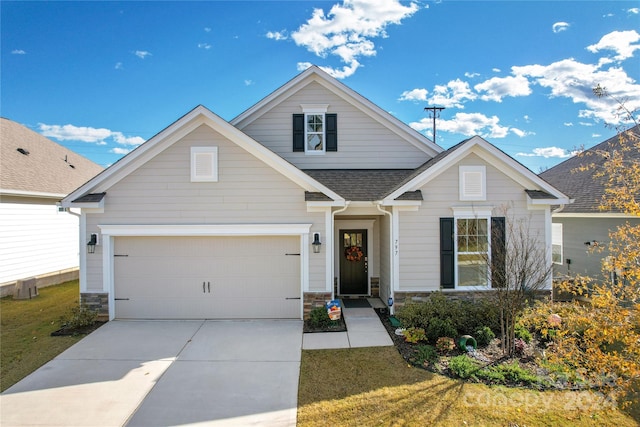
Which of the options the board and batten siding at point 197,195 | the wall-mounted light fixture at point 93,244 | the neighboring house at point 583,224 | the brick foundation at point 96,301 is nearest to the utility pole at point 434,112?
the neighboring house at point 583,224

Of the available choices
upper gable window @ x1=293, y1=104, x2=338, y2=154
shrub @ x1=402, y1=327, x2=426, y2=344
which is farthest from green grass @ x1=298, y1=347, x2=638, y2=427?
upper gable window @ x1=293, y1=104, x2=338, y2=154

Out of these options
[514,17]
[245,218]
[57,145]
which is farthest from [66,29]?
[514,17]

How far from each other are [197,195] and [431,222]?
6.22 metres

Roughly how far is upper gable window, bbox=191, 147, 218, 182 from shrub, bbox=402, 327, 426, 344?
5889mm

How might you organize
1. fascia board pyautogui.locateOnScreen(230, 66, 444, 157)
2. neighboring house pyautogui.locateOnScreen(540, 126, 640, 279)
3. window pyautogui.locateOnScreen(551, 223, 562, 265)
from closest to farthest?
neighboring house pyautogui.locateOnScreen(540, 126, 640, 279), fascia board pyautogui.locateOnScreen(230, 66, 444, 157), window pyautogui.locateOnScreen(551, 223, 562, 265)

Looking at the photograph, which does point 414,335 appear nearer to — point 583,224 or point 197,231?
point 197,231

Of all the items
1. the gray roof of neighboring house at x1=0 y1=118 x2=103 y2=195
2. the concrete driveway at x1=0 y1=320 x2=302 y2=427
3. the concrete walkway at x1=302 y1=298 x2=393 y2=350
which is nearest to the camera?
the concrete driveway at x1=0 y1=320 x2=302 y2=427

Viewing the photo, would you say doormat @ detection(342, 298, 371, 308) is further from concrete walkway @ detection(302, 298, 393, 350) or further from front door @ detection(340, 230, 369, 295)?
concrete walkway @ detection(302, 298, 393, 350)

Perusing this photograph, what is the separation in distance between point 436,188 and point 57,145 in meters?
19.8

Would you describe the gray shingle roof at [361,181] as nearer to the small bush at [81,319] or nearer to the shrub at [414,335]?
the shrub at [414,335]

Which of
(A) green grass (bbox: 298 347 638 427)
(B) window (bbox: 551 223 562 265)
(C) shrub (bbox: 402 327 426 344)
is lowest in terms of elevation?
(A) green grass (bbox: 298 347 638 427)

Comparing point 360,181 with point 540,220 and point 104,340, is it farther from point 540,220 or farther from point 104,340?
point 104,340

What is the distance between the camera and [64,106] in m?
18.8

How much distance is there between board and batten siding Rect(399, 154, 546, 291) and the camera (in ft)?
28.2
